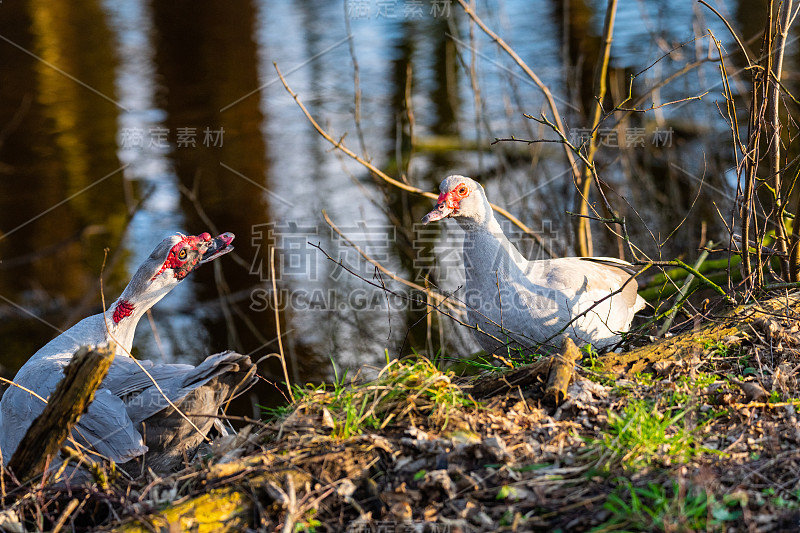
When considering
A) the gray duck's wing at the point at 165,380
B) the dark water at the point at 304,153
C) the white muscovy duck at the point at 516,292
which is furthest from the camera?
the dark water at the point at 304,153

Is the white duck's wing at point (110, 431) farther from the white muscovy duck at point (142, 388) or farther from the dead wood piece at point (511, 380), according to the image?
the dead wood piece at point (511, 380)

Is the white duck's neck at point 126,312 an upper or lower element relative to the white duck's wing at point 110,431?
upper

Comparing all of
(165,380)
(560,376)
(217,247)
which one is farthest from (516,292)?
(165,380)

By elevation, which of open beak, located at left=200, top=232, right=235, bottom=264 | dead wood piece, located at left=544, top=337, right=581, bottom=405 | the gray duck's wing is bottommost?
the gray duck's wing

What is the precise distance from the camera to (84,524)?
261 cm

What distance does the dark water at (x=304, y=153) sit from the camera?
8.26 metres

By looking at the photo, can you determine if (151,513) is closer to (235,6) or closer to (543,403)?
(543,403)

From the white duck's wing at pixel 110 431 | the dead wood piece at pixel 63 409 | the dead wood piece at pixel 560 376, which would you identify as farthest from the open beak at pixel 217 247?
the dead wood piece at pixel 560 376

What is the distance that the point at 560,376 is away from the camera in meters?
2.94

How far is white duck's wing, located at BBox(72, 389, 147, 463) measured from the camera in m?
3.37

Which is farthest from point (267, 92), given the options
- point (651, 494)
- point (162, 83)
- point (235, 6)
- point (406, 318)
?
point (651, 494)

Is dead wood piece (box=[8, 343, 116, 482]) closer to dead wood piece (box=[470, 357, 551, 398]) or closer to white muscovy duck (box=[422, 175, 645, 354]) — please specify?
dead wood piece (box=[470, 357, 551, 398])

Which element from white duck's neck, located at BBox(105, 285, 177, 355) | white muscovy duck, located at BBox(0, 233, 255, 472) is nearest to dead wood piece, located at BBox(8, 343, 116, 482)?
white muscovy duck, located at BBox(0, 233, 255, 472)

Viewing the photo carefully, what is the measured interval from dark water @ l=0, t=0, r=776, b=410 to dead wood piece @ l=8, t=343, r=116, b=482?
3388 mm
